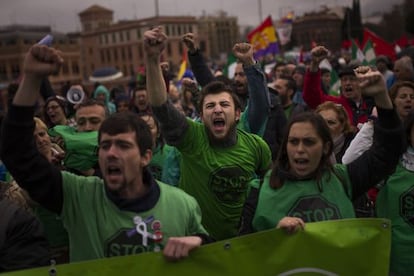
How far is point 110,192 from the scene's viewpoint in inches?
91.3

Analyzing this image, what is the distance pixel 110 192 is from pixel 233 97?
1.51 metres

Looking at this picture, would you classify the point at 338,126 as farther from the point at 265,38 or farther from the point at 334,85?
the point at 265,38

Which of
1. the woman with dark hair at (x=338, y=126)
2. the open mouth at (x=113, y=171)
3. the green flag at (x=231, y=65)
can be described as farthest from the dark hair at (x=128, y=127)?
the green flag at (x=231, y=65)

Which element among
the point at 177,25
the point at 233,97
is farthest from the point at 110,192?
the point at 177,25

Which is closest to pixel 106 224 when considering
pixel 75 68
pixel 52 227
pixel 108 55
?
pixel 52 227

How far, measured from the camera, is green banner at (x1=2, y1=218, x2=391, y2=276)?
2250 mm

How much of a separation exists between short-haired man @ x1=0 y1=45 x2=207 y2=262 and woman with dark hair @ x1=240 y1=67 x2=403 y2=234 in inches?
15.4

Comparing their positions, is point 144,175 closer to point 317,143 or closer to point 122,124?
point 122,124

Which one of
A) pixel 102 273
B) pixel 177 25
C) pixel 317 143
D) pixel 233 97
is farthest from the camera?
pixel 177 25

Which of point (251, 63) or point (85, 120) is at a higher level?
point (251, 63)

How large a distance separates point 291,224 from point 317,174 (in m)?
0.38

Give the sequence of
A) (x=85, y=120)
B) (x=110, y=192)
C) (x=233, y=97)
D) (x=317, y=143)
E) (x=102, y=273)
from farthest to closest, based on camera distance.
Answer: (x=85, y=120) → (x=233, y=97) → (x=317, y=143) → (x=110, y=192) → (x=102, y=273)

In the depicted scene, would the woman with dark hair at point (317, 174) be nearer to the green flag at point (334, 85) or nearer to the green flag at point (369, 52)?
the green flag at point (334, 85)

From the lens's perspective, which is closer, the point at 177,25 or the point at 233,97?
the point at 233,97
